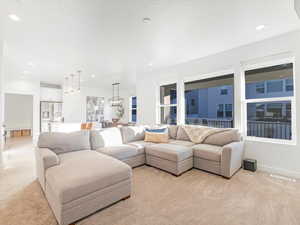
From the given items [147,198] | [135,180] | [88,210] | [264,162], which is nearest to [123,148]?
[135,180]

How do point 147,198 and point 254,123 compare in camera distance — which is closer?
point 147,198

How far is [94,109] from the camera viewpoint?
8633 millimetres

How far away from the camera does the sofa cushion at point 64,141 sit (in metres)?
2.57

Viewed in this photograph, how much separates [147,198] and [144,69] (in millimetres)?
4243

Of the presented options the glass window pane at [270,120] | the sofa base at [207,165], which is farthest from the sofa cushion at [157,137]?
the glass window pane at [270,120]

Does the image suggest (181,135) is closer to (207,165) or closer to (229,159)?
(207,165)

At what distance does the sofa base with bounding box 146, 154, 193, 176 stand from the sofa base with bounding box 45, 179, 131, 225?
1.08 m

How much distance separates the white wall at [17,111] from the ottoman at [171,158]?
7.69 meters

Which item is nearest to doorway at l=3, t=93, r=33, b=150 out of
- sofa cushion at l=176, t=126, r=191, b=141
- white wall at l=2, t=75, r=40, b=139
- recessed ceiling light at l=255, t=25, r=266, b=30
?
white wall at l=2, t=75, r=40, b=139

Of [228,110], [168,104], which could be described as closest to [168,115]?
[168,104]

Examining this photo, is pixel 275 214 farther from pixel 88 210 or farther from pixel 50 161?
pixel 50 161

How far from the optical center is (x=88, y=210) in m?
1.70

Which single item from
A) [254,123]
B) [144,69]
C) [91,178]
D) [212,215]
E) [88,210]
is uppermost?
[144,69]

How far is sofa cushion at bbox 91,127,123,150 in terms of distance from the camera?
3.18 meters
